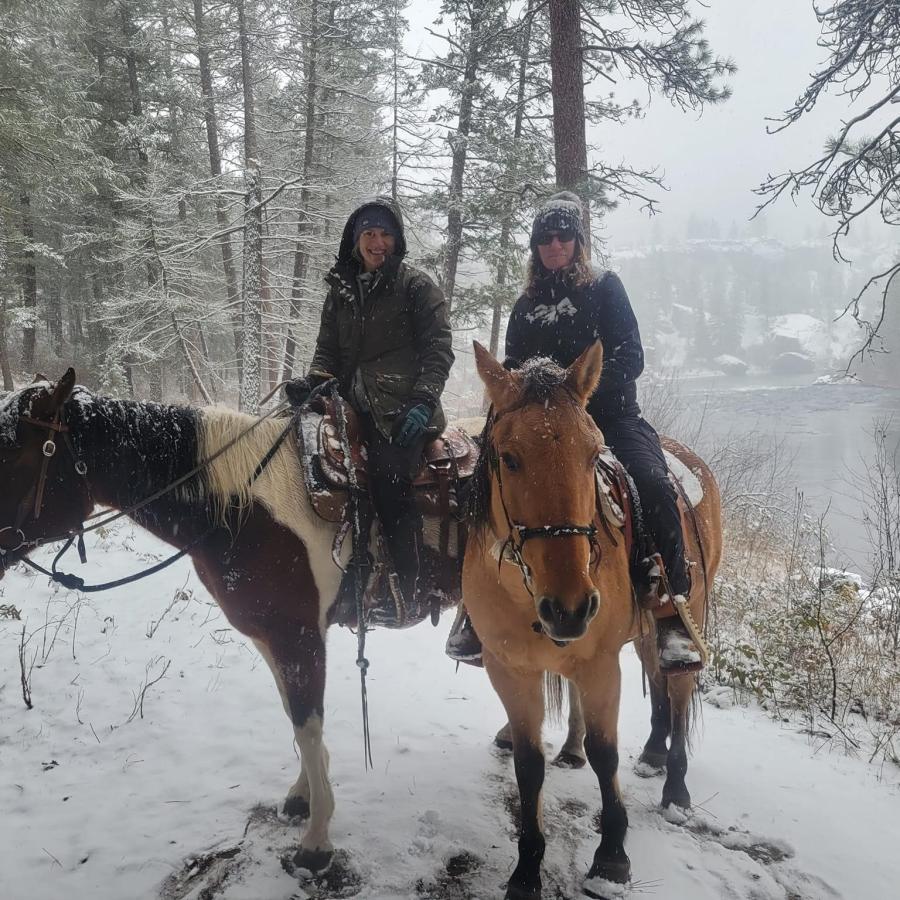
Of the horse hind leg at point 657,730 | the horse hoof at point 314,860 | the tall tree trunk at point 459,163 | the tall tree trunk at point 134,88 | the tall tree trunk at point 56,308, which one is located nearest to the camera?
the horse hoof at point 314,860

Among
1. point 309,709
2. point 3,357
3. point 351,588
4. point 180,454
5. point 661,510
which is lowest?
point 309,709

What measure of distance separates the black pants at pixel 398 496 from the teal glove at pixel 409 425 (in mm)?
54

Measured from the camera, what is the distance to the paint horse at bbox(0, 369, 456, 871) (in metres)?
2.59

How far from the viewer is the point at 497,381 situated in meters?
2.19

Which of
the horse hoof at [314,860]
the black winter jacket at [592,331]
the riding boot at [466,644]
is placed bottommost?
the horse hoof at [314,860]

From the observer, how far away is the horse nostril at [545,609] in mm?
1812

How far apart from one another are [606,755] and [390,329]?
8.19ft

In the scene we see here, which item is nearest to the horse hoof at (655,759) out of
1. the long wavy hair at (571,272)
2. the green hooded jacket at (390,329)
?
the green hooded jacket at (390,329)

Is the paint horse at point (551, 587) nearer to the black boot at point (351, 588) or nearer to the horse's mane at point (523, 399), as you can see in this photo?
the horse's mane at point (523, 399)

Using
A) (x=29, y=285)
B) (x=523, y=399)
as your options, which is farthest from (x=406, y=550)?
(x=29, y=285)

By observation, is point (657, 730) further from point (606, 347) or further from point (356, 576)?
point (606, 347)

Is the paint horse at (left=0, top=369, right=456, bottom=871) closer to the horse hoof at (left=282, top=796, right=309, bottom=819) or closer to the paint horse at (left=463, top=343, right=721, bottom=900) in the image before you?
the horse hoof at (left=282, top=796, right=309, bottom=819)

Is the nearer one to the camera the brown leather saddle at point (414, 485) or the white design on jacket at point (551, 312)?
the brown leather saddle at point (414, 485)

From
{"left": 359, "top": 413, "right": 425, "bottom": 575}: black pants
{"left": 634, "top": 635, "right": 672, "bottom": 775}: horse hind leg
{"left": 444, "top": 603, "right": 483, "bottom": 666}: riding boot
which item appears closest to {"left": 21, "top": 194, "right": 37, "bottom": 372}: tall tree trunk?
{"left": 359, "top": 413, "right": 425, "bottom": 575}: black pants
